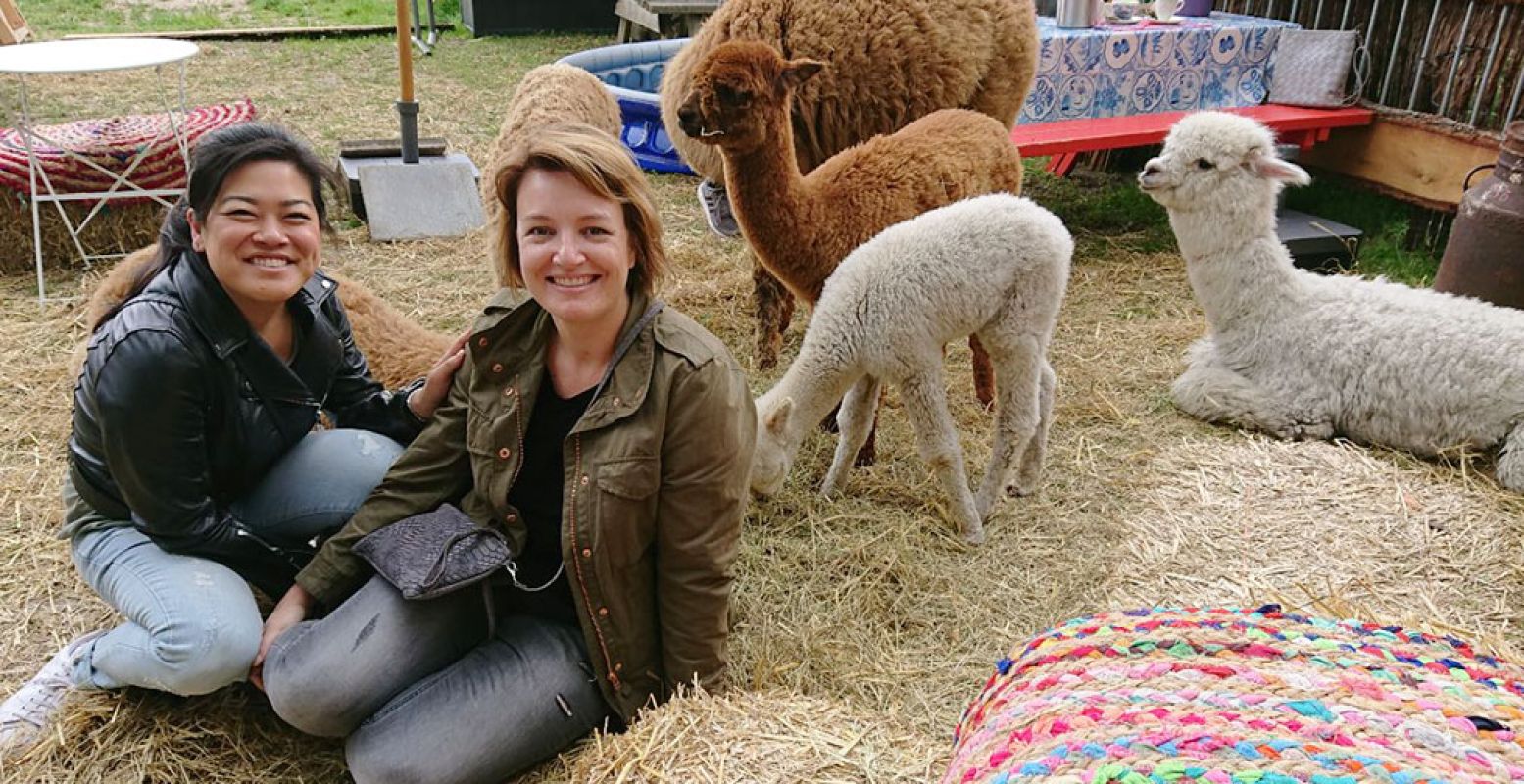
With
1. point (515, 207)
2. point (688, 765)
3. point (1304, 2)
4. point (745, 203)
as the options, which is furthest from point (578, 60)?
point (688, 765)

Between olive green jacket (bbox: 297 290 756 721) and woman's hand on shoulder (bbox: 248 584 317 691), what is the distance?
4cm

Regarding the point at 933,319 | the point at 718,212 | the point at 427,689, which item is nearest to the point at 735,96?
the point at 933,319

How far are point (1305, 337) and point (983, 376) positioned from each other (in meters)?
1.32

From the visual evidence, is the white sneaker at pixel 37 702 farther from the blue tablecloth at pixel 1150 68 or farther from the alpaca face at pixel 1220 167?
the blue tablecloth at pixel 1150 68

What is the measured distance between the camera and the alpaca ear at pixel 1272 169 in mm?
4043

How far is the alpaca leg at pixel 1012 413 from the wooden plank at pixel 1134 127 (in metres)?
2.81

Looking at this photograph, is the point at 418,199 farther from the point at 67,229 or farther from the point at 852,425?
the point at 852,425

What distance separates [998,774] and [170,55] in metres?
5.39

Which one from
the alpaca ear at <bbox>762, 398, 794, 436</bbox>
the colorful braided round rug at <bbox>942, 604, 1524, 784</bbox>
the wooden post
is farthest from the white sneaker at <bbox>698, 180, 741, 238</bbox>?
the wooden post

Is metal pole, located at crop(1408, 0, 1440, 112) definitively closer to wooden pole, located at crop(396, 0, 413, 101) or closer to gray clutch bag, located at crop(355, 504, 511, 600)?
wooden pole, located at crop(396, 0, 413, 101)

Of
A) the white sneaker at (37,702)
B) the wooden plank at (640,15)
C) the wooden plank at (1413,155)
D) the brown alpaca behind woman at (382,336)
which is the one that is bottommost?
the white sneaker at (37,702)

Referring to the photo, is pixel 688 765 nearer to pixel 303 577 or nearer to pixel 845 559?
pixel 303 577

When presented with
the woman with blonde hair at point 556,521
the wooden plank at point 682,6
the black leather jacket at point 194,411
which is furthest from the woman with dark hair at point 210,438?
the wooden plank at point 682,6

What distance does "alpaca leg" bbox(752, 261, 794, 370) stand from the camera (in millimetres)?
4555
